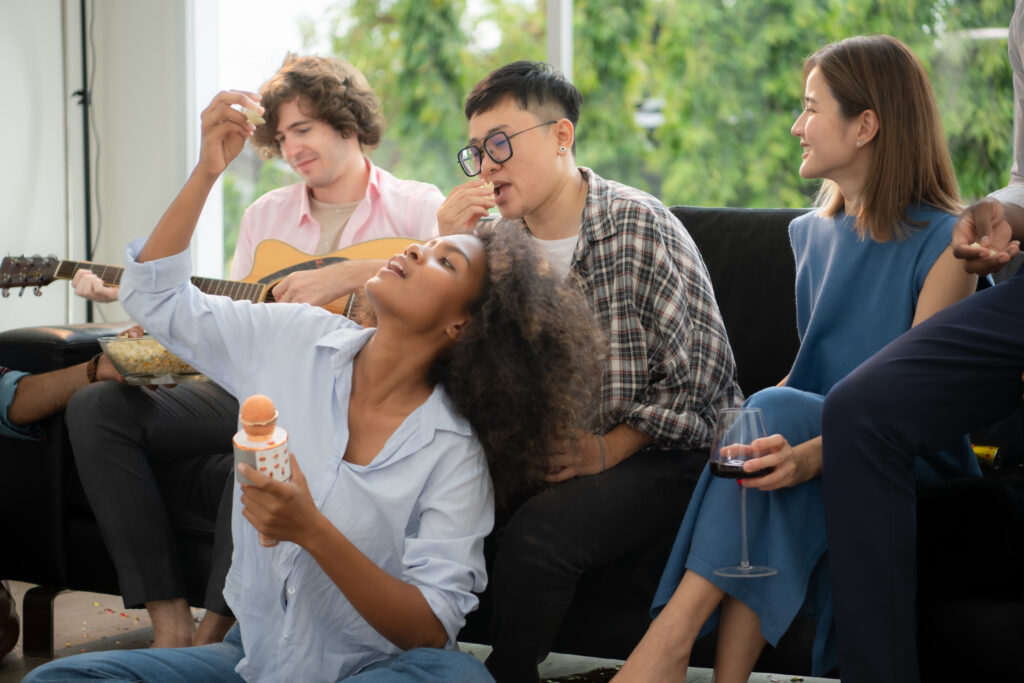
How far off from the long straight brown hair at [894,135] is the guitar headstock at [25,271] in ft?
6.55

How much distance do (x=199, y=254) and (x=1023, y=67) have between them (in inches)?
124

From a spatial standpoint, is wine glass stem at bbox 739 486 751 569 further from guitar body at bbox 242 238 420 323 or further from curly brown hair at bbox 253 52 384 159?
curly brown hair at bbox 253 52 384 159

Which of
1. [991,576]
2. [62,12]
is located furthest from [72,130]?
[991,576]

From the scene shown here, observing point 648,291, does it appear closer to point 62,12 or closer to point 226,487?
point 226,487

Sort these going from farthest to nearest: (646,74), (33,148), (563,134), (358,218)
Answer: (646,74) < (33,148) < (358,218) < (563,134)

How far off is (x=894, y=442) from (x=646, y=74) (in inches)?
129

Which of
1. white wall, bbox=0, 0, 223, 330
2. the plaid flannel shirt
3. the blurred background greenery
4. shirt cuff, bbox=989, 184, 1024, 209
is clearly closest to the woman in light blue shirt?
the plaid flannel shirt

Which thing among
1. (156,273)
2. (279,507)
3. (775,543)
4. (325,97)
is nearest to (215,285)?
(325,97)

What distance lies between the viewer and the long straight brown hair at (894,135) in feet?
6.60

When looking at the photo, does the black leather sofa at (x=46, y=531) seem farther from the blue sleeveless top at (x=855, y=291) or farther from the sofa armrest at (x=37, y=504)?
the blue sleeveless top at (x=855, y=291)

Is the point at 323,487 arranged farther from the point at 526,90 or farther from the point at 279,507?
the point at 526,90

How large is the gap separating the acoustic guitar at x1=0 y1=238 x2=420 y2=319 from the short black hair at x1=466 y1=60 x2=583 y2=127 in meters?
0.58

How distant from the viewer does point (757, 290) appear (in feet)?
8.18

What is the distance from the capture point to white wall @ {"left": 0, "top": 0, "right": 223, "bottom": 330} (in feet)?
12.7
